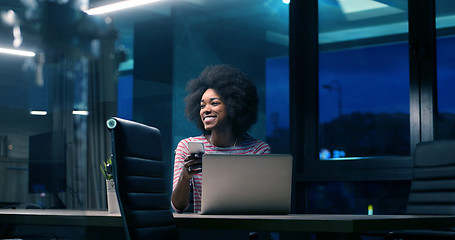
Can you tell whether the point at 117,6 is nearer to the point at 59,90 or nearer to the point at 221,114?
the point at 59,90

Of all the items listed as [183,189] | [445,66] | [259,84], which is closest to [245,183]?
[183,189]

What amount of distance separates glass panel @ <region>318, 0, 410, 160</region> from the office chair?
2.97ft

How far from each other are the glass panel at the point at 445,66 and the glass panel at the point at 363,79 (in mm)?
226

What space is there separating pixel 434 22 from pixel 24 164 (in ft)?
9.50

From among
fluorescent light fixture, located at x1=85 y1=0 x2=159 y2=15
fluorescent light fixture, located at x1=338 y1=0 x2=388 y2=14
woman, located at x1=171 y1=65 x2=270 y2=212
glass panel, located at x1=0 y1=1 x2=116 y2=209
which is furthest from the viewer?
glass panel, located at x1=0 y1=1 x2=116 y2=209

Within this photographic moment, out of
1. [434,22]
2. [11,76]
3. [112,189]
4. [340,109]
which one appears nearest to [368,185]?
[340,109]

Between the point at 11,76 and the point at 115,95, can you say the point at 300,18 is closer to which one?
the point at 115,95

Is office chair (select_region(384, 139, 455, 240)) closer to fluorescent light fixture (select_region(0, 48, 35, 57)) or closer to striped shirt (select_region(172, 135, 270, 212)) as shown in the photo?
striped shirt (select_region(172, 135, 270, 212))

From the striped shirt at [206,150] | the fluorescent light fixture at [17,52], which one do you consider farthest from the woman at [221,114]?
the fluorescent light fixture at [17,52]

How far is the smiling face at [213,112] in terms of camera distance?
3.02 meters

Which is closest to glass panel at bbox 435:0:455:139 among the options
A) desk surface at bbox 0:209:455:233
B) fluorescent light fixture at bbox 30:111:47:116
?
desk surface at bbox 0:209:455:233

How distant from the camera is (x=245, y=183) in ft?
6.59

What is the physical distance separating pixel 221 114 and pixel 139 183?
129cm

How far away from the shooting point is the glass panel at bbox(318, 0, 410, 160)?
415 centimetres
